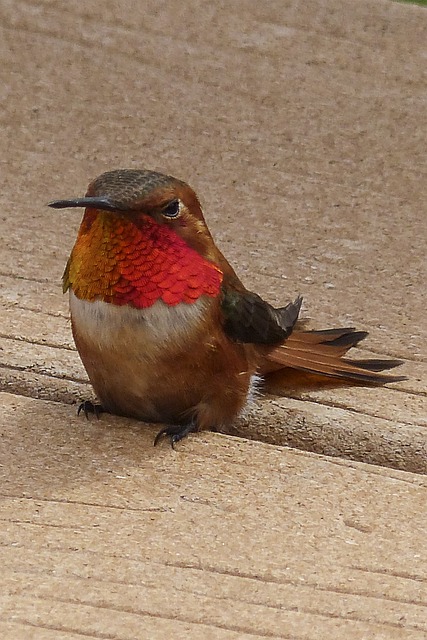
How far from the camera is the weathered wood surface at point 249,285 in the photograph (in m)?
2.01

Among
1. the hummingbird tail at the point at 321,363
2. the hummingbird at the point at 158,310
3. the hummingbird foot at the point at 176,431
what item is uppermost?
the hummingbird at the point at 158,310

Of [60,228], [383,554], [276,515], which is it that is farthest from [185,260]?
[60,228]

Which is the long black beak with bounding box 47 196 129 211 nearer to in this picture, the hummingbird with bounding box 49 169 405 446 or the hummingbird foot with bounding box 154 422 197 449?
the hummingbird with bounding box 49 169 405 446

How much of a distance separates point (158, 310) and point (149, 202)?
8.9 inches

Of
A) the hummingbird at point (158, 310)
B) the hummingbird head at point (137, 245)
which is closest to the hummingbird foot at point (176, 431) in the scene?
the hummingbird at point (158, 310)

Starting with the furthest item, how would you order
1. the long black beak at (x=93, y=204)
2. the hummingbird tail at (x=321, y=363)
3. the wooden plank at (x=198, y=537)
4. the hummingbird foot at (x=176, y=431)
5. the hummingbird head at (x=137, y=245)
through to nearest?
the hummingbird tail at (x=321, y=363) → the hummingbird foot at (x=176, y=431) → the hummingbird head at (x=137, y=245) → the long black beak at (x=93, y=204) → the wooden plank at (x=198, y=537)

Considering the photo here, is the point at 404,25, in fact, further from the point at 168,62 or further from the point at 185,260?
the point at 185,260

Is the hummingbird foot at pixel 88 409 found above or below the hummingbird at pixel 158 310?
below

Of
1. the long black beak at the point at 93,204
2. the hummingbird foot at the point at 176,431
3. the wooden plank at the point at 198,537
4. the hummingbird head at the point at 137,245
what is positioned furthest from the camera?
the hummingbird foot at the point at 176,431

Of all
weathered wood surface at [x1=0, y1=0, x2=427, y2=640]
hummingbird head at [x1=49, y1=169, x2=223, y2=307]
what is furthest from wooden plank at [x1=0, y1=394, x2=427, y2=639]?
hummingbird head at [x1=49, y1=169, x2=223, y2=307]

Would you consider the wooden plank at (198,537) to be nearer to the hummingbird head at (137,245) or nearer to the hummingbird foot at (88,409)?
the hummingbird foot at (88,409)

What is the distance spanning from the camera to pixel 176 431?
8.33 ft

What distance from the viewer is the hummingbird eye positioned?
8.00 feet

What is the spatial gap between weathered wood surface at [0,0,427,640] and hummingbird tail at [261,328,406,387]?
2.3 inches
